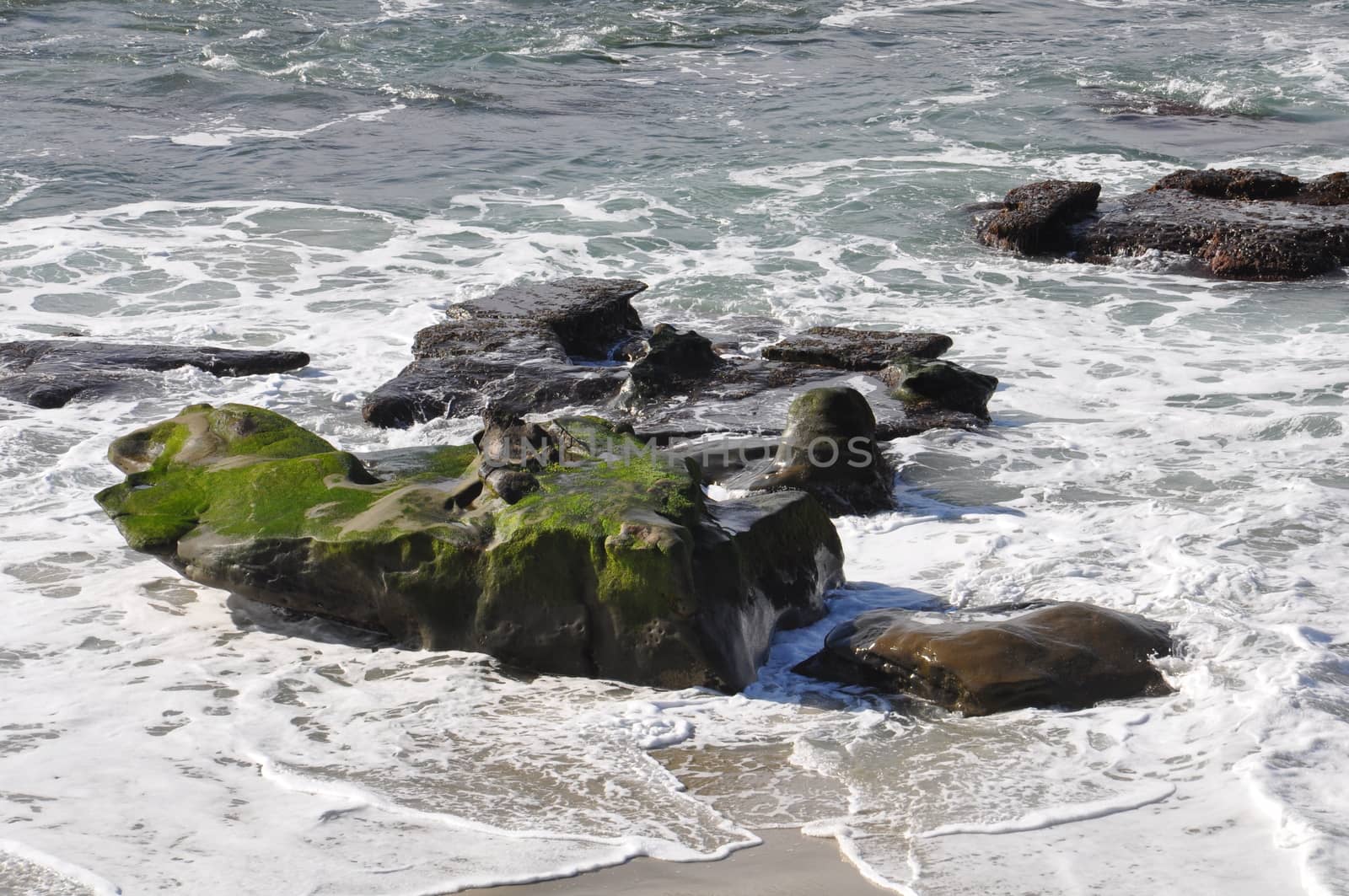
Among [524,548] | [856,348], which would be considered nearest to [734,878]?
[524,548]

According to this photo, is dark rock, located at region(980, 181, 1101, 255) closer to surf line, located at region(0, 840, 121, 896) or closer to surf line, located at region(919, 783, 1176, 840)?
surf line, located at region(919, 783, 1176, 840)

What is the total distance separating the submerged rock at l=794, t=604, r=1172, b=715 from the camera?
4.57m

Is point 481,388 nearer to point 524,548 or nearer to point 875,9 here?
point 524,548

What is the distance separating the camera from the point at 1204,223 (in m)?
11.8

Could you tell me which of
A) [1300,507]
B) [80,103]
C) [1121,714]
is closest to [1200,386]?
[1300,507]

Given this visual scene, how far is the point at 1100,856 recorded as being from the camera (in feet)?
11.9

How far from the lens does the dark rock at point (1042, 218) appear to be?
11.8 meters

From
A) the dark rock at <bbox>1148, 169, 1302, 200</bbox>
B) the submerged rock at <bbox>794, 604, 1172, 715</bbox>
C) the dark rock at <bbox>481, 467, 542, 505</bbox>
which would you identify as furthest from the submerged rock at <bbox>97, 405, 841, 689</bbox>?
the dark rock at <bbox>1148, 169, 1302, 200</bbox>

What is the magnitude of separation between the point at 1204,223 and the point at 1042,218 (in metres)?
1.39

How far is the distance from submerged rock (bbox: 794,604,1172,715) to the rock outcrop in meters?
2.68

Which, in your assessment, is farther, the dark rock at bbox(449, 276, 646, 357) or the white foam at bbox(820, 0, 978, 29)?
the white foam at bbox(820, 0, 978, 29)

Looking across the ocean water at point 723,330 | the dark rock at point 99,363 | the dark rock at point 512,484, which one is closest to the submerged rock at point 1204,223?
the ocean water at point 723,330

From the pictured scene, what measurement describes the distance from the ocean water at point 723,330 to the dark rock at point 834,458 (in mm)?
192

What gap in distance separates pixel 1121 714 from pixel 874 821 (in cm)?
113
